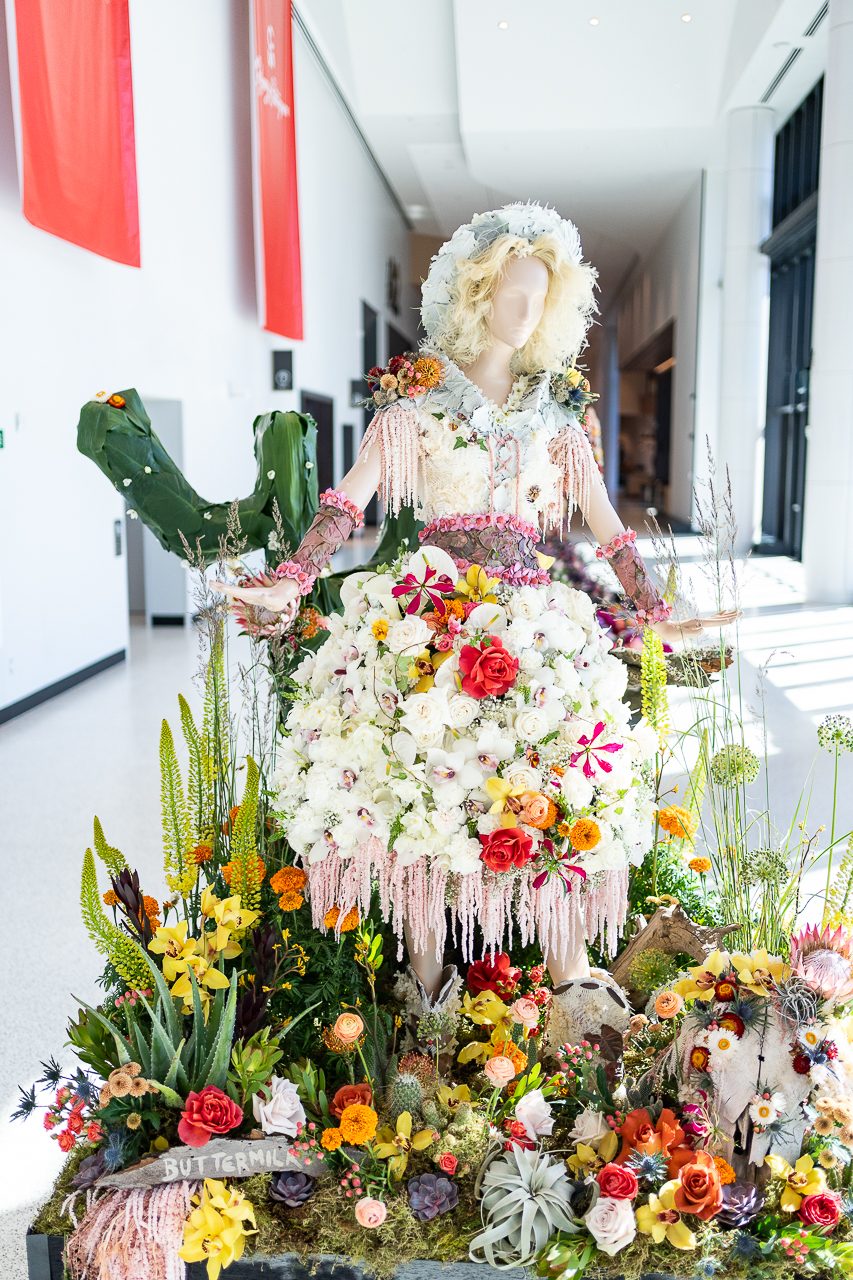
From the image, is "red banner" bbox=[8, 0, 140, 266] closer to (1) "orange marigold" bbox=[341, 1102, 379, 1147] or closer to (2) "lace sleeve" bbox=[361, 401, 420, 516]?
(2) "lace sleeve" bbox=[361, 401, 420, 516]

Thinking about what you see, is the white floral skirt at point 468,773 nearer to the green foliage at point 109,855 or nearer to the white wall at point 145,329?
the green foliage at point 109,855

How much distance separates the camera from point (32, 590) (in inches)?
253

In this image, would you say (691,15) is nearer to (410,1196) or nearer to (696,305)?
(696,305)

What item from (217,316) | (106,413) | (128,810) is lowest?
(128,810)

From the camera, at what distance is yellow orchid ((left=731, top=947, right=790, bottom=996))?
5.96ft

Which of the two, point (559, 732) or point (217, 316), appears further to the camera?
point (217, 316)

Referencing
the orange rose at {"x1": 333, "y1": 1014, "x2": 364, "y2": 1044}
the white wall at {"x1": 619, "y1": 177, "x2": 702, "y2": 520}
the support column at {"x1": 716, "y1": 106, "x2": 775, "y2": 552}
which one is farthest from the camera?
the white wall at {"x1": 619, "y1": 177, "x2": 702, "y2": 520}

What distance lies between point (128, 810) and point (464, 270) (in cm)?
292

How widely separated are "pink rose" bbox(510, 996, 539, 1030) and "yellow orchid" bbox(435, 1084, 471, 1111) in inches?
6.0

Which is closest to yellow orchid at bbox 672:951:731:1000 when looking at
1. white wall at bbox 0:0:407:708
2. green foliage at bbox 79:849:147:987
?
green foliage at bbox 79:849:147:987

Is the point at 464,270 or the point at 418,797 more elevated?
the point at 464,270

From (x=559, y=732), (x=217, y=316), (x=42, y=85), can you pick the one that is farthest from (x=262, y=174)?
(x=559, y=732)

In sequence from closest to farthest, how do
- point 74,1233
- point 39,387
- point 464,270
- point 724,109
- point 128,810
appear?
point 74,1233 → point 464,270 → point 128,810 → point 39,387 → point 724,109

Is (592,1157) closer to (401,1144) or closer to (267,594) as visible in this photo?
(401,1144)
